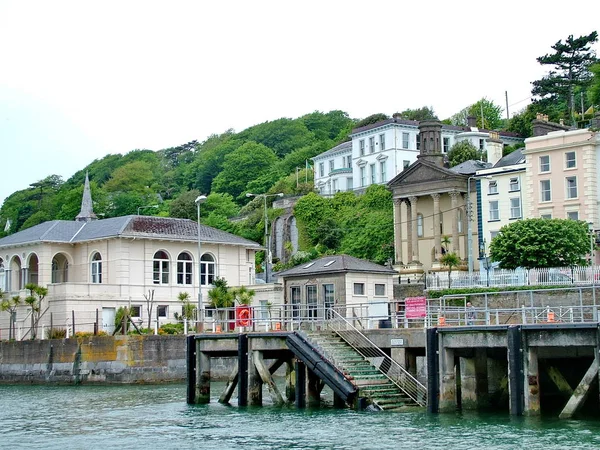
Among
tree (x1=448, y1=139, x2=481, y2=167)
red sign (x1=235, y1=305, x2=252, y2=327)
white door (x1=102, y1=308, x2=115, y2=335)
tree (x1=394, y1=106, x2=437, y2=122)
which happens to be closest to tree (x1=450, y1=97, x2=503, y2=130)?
tree (x1=394, y1=106, x2=437, y2=122)

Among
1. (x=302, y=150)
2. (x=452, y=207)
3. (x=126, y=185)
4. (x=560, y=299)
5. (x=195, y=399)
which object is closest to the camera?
(x=195, y=399)

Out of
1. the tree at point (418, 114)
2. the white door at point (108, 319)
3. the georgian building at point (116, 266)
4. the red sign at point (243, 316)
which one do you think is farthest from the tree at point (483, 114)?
the red sign at point (243, 316)

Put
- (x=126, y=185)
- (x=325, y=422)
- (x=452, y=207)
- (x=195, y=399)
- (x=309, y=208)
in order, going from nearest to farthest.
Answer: (x=325, y=422)
(x=195, y=399)
(x=452, y=207)
(x=309, y=208)
(x=126, y=185)

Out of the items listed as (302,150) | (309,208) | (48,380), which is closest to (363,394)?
(48,380)

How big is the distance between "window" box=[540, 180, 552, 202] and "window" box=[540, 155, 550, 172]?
91 centimetres

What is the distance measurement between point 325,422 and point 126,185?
446ft

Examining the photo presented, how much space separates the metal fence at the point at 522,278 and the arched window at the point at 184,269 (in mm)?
17872

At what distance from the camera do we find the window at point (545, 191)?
78000 mm

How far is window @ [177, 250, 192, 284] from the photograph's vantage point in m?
77.9

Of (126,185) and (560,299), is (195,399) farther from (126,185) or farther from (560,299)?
(126,185)

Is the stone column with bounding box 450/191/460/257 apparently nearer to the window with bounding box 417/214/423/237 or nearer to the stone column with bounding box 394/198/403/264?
the window with bounding box 417/214/423/237

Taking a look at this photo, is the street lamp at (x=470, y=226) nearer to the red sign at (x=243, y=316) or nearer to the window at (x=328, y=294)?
the window at (x=328, y=294)

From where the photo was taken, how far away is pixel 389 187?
9019 centimetres

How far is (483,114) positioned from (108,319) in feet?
223
